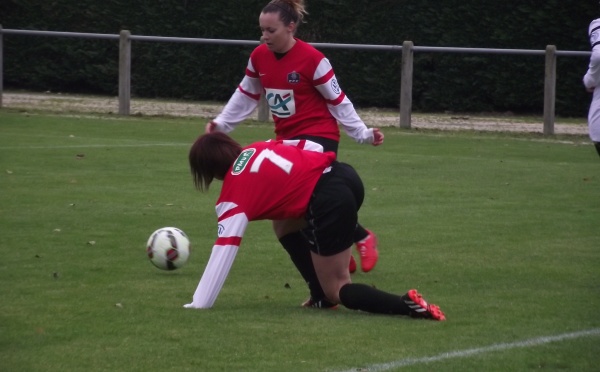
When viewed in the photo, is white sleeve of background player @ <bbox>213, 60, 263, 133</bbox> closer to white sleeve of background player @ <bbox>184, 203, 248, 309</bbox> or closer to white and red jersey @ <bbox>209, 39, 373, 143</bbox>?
white and red jersey @ <bbox>209, 39, 373, 143</bbox>

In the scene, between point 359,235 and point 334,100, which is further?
point 359,235

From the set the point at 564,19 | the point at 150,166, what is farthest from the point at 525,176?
the point at 564,19

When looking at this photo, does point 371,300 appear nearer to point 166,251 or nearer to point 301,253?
point 301,253

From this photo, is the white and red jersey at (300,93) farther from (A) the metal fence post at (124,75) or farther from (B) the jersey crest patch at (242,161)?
(A) the metal fence post at (124,75)

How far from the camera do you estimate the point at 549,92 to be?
71.7 feet

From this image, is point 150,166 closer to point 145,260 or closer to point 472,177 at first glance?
point 472,177

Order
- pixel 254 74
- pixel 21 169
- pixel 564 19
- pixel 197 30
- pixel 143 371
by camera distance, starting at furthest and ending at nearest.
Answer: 1. pixel 197 30
2. pixel 564 19
3. pixel 21 169
4. pixel 254 74
5. pixel 143 371

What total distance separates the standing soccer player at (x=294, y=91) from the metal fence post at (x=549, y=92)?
1379 cm

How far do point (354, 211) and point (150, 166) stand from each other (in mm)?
9038

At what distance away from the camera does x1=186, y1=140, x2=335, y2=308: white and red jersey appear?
273 inches

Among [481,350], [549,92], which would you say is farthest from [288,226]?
[549,92]

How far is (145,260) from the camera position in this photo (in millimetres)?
9125

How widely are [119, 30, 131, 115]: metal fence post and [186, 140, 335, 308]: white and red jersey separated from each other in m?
17.2

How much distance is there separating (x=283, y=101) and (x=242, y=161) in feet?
4.65
